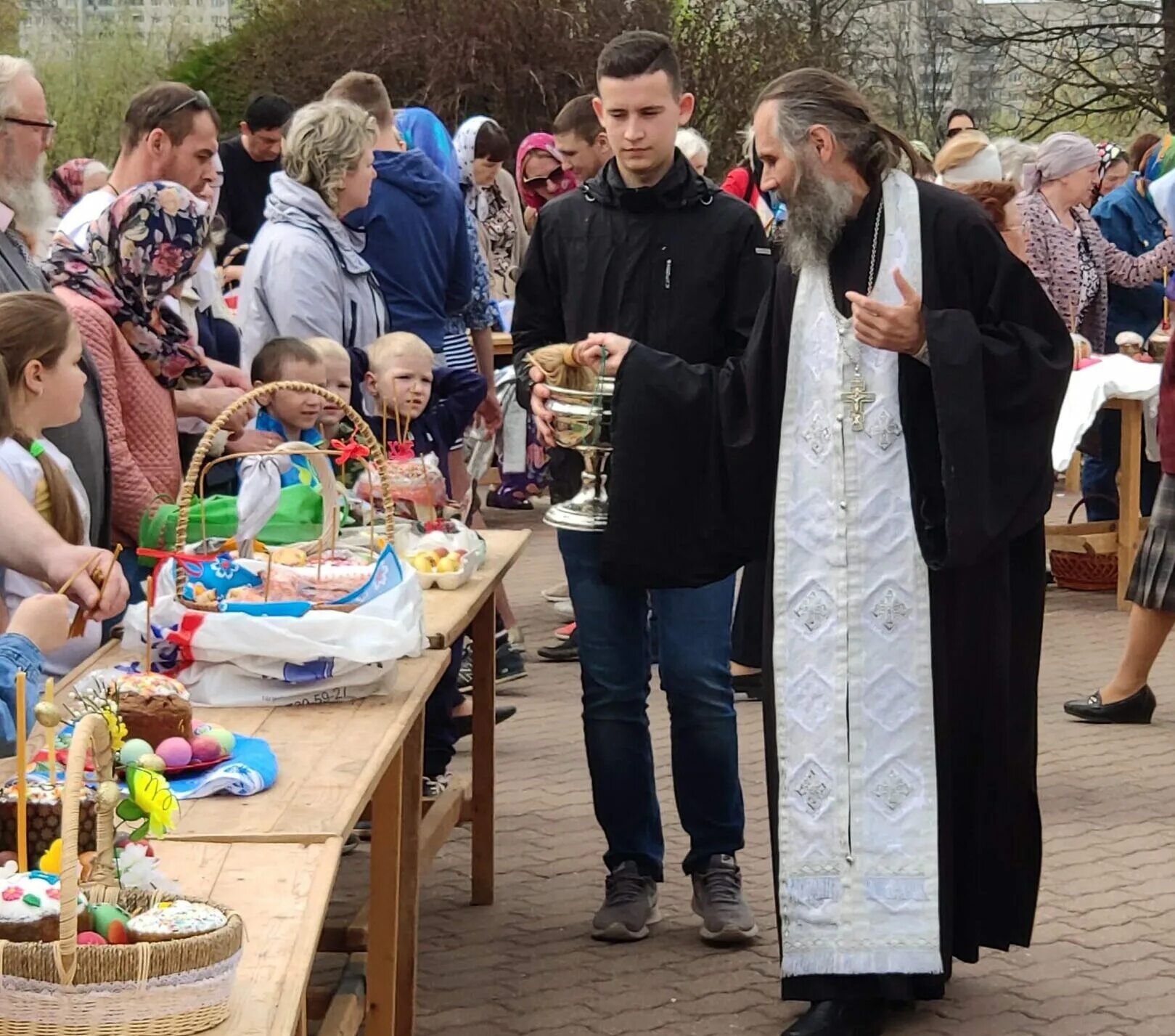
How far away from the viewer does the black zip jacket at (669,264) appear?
452 cm

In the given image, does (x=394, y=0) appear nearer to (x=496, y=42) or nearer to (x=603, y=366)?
(x=496, y=42)

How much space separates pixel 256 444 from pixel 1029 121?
27.4 m

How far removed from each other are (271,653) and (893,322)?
1359 mm

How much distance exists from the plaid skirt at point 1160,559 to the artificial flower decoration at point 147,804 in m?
4.72

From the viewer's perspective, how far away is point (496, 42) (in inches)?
947

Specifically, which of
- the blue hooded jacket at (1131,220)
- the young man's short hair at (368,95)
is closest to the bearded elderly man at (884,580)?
the young man's short hair at (368,95)

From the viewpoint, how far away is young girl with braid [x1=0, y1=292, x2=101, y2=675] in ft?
12.5

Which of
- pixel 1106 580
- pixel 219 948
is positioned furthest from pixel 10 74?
pixel 1106 580

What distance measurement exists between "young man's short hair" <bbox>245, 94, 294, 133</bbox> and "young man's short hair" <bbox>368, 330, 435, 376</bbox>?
490cm

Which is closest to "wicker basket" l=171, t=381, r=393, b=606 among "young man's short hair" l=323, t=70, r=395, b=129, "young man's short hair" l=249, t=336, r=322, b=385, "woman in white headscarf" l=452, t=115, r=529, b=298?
"young man's short hair" l=249, t=336, r=322, b=385

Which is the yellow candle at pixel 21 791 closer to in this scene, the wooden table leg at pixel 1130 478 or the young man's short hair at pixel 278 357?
the young man's short hair at pixel 278 357

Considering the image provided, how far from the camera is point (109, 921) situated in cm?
201

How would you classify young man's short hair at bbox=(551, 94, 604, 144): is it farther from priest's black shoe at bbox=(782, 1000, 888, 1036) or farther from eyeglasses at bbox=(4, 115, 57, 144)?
priest's black shoe at bbox=(782, 1000, 888, 1036)

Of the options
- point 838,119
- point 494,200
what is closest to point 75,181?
point 494,200
